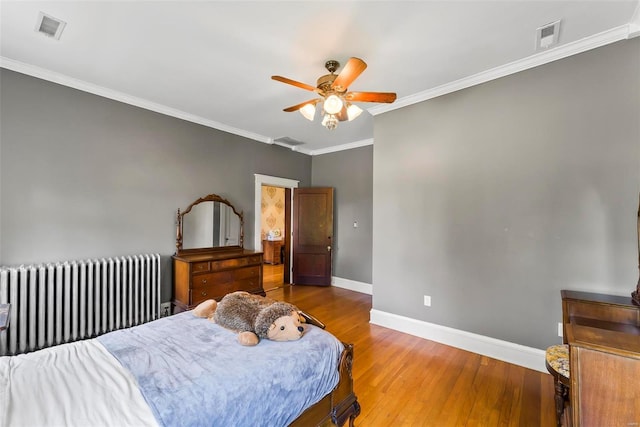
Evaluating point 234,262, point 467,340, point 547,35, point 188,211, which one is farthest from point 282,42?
point 467,340

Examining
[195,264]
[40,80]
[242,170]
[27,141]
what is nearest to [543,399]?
[195,264]

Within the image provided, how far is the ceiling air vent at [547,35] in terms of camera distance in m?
2.02

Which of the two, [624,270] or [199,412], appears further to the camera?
[624,270]

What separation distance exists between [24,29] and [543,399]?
4995mm

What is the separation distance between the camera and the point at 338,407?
5.35 feet

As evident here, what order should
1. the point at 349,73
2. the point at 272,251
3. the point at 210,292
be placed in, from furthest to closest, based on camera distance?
the point at 272,251
the point at 210,292
the point at 349,73

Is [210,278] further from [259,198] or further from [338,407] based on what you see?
[338,407]

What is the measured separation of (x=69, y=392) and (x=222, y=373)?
60 cm

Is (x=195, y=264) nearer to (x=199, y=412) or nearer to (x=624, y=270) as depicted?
(x=199, y=412)

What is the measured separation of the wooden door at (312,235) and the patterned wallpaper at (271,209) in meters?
2.54

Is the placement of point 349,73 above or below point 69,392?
above

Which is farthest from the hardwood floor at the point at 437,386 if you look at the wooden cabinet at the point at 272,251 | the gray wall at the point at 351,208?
the wooden cabinet at the point at 272,251

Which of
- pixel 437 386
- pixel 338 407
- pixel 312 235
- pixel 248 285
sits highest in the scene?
pixel 312 235

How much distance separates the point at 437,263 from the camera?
302 cm
